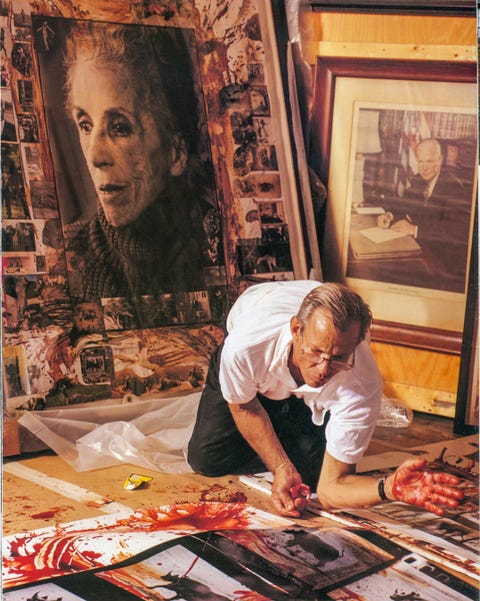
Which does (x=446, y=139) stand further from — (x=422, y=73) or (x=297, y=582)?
(x=297, y=582)

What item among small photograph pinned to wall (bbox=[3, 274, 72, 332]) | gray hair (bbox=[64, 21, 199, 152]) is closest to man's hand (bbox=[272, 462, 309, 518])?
small photograph pinned to wall (bbox=[3, 274, 72, 332])

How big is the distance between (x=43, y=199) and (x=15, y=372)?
0.47 meters

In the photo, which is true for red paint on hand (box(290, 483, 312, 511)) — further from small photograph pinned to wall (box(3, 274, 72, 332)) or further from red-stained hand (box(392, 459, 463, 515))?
small photograph pinned to wall (box(3, 274, 72, 332))

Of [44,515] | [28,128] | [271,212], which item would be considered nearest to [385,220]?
[271,212]

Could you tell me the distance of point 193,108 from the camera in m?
2.39

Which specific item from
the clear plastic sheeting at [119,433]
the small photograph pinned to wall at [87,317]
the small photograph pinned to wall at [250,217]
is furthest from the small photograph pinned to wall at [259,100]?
the clear plastic sheeting at [119,433]

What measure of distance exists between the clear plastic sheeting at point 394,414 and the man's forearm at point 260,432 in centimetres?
31

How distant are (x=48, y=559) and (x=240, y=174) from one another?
1137 mm

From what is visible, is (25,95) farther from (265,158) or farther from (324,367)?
(324,367)

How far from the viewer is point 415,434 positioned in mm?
2490

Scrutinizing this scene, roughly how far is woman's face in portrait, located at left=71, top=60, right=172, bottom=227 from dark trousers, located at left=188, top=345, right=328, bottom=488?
47 cm

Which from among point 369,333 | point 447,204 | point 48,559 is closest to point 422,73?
point 447,204

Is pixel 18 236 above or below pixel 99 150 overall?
below

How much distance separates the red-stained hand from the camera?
234cm
